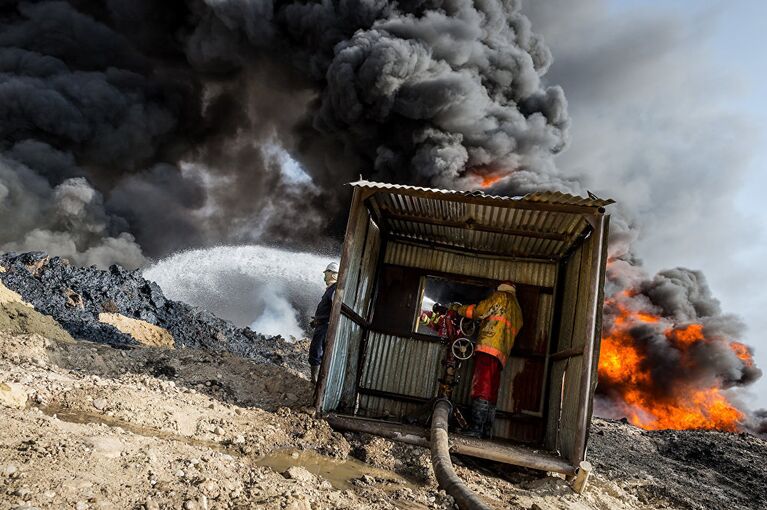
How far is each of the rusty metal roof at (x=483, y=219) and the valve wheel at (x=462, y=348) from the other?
1566 millimetres

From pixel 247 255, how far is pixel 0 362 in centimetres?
2900

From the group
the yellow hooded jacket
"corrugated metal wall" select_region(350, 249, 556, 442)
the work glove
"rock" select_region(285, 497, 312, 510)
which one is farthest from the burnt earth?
"rock" select_region(285, 497, 312, 510)

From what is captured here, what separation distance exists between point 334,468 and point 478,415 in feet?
8.02

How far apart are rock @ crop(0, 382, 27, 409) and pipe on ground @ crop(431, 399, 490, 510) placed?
3.45 metres

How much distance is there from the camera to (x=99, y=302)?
1135 cm

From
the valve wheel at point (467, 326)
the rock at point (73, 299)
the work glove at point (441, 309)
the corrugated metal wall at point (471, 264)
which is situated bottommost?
the rock at point (73, 299)

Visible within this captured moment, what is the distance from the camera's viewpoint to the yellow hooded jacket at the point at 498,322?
620 cm

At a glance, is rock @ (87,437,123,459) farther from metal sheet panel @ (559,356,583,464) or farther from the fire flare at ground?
the fire flare at ground

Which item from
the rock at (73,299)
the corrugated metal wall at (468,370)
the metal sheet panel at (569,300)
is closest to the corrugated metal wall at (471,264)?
the corrugated metal wall at (468,370)

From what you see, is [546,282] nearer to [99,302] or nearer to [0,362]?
[0,362]

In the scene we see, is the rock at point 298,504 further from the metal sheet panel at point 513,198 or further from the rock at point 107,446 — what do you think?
the metal sheet panel at point 513,198

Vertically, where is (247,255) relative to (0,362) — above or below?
above

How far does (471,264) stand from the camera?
7531 millimetres

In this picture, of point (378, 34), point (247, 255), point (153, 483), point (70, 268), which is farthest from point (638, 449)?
point (247, 255)
